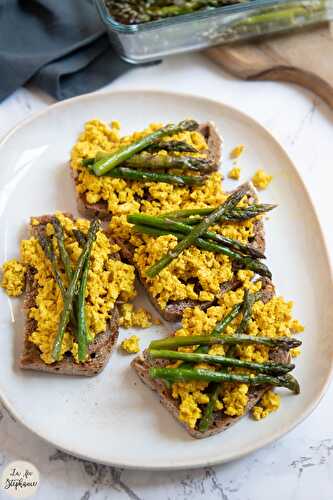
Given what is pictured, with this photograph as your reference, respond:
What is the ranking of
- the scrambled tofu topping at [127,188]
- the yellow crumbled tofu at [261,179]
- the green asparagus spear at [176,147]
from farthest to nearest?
the yellow crumbled tofu at [261,179] < the green asparagus spear at [176,147] < the scrambled tofu topping at [127,188]

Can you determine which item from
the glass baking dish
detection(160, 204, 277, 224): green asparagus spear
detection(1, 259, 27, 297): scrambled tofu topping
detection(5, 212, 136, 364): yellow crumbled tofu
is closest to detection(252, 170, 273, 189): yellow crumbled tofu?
detection(160, 204, 277, 224): green asparagus spear

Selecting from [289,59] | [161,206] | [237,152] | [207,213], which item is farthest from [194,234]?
[289,59]

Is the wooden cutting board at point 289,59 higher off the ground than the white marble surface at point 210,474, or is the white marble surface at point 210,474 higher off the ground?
the wooden cutting board at point 289,59

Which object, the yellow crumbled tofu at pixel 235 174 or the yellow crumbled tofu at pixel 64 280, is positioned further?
the yellow crumbled tofu at pixel 235 174

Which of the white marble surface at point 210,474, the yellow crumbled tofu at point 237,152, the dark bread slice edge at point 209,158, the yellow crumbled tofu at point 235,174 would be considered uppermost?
the dark bread slice edge at point 209,158

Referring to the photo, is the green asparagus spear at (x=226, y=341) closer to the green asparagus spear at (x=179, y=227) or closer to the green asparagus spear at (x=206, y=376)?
the green asparagus spear at (x=206, y=376)

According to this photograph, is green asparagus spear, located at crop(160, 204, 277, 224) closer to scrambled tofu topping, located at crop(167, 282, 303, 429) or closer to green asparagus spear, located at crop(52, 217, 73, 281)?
scrambled tofu topping, located at crop(167, 282, 303, 429)

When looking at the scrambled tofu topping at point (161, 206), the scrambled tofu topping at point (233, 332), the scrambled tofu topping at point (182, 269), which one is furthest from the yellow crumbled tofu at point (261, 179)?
the scrambled tofu topping at point (233, 332)

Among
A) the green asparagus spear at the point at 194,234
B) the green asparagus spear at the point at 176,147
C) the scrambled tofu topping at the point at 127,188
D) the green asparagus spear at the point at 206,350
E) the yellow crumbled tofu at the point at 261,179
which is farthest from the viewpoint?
the yellow crumbled tofu at the point at 261,179

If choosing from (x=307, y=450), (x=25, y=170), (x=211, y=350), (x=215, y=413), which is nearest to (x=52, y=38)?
(x=25, y=170)
